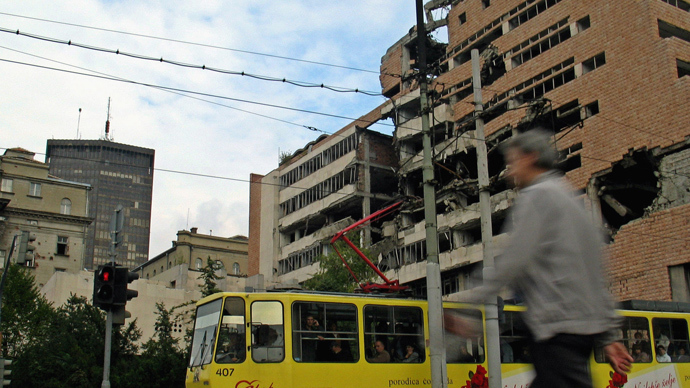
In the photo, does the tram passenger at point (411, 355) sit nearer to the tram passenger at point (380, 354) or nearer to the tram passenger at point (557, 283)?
the tram passenger at point (380, 354)

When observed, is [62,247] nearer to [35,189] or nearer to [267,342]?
[35,189]

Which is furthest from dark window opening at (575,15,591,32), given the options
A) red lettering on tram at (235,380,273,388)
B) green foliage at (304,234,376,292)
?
red lettering on tram at (235,380,273,388)

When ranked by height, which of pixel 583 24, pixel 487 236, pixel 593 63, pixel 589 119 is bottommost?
pixel 487 236

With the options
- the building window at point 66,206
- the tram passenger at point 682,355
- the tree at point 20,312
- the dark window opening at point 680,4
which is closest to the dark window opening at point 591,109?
→ the dark window opening at point 680,4

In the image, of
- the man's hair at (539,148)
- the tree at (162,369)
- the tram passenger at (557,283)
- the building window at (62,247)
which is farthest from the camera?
the building window at (62,247)

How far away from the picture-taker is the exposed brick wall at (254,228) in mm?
66625

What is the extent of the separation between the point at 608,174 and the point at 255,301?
25.9 m

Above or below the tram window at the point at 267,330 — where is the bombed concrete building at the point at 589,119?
above

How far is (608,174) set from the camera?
1367 inches

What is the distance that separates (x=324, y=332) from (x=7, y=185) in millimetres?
53582

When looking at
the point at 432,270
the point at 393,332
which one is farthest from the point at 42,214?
the point at 432,270

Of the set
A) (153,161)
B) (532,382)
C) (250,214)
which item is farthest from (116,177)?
(532,382)

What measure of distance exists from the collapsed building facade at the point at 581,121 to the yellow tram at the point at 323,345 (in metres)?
10.2

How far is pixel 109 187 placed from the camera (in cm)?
16650
